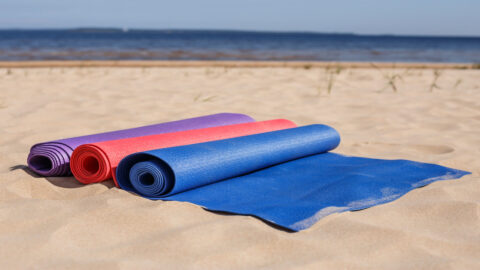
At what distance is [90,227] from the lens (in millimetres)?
1948

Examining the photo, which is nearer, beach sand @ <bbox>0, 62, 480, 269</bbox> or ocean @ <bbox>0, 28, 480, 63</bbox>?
beach sand @ <bbox>0, 62, 480, 269</bbox>

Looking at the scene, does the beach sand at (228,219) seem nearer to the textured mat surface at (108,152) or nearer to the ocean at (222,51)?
the textured mat surface at (108,152)

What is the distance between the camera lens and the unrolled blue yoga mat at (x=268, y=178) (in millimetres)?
2193

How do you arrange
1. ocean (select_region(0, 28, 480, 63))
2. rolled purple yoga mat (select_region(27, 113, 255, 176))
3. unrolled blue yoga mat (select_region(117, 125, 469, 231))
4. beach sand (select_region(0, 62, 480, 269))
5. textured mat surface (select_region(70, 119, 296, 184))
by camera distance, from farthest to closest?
ocean (select_region(0, 28, 480, 63))
rolled purple yoga mat (select_region(27, 113, 255, 176))
textured mat surface (select_region(70, 119, 296, 184))
unrolled blue yoga mat (select_region(117, 125, 469, 231))
beach sand (select_region(0, 62, 480, 269))

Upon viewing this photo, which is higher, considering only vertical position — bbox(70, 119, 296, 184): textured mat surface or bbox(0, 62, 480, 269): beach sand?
bbox(70, 119, 296, 184): textured mat surface

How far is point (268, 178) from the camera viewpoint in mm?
2668

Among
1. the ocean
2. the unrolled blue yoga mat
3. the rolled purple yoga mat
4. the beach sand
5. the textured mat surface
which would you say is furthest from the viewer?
the ocean

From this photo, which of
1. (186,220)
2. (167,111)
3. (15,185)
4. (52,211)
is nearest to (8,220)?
(52,211)

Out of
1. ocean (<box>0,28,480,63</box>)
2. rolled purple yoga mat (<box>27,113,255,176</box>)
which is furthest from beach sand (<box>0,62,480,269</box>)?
ocean (<box>0,28,480,63</box>)

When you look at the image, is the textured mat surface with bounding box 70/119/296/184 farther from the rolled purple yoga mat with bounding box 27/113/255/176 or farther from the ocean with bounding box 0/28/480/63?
the ocean with bounding box 0/28/480/63

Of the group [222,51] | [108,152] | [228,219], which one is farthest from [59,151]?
[222,51]

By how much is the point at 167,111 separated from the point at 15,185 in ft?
8.30

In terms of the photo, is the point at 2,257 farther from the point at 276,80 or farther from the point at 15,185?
the point at 276,80

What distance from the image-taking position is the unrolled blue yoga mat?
2.19 meters
